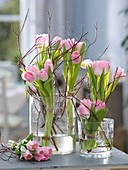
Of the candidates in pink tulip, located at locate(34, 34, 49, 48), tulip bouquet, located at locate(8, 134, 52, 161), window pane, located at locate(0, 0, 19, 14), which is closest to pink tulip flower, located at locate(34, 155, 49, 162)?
tulip bouquet, located at locate(8, 134, 52, 161)

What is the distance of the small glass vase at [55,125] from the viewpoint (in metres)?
1.48

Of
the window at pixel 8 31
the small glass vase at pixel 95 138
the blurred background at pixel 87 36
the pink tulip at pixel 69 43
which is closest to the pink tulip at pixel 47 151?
the small glass vase at pixel 95 138

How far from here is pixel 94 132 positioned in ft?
4.70

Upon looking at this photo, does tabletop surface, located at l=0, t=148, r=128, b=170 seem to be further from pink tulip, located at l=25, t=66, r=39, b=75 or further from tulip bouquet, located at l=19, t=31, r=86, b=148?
pink tulip, located at l=25, t=66, r=39, b=75

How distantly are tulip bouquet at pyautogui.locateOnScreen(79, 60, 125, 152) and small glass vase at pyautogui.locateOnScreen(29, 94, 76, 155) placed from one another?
0.08 metres

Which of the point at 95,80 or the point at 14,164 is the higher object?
the point at 95,80

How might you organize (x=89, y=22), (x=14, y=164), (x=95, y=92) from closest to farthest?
(x=14, y=164)
(x=95, y=92)
(x=89, y=22)

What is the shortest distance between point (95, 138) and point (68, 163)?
13cm

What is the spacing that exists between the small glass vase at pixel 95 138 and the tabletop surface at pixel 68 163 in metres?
0.02

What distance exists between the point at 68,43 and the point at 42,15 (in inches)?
132

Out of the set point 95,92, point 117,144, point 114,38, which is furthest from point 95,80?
point 114,38

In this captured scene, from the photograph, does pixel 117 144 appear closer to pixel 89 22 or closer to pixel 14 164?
pixel 89 22

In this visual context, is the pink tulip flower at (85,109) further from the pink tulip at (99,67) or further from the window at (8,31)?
the window at (8,31)

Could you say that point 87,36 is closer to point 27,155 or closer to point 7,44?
point 7,44
